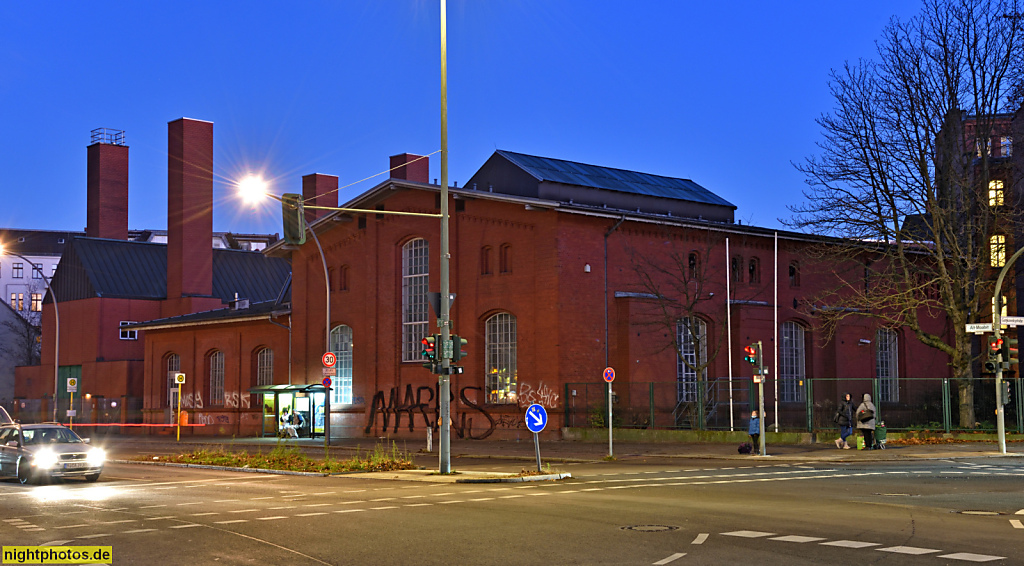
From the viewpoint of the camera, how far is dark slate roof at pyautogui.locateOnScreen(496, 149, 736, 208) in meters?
→ 45.3

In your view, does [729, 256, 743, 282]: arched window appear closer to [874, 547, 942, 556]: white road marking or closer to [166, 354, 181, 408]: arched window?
[166, 354, 181, 408]: arched window

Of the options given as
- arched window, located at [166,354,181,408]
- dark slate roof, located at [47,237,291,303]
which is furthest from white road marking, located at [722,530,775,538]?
dark slate roof, located at [47,237,291,303]

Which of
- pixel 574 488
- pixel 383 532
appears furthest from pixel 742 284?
pixel 383 532

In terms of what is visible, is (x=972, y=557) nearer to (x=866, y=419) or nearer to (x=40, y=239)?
(x=866, y=419)

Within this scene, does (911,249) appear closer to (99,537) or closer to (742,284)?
(742,284)

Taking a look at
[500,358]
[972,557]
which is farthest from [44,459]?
[500,358]

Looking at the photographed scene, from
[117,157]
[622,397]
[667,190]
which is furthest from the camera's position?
[117,157]

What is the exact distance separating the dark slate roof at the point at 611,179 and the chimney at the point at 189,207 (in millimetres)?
23435

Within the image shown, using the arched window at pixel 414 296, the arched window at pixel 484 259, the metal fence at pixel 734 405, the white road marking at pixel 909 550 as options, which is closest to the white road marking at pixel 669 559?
the white road marking at pixel 909 550

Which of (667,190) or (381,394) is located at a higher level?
(667,190)

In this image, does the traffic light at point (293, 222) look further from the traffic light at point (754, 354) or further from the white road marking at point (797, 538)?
the traffic light at point (754, 354)

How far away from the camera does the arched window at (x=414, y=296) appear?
44656 millimetres

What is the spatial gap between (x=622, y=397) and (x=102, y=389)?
124 feet

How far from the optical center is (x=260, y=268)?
243 feet
